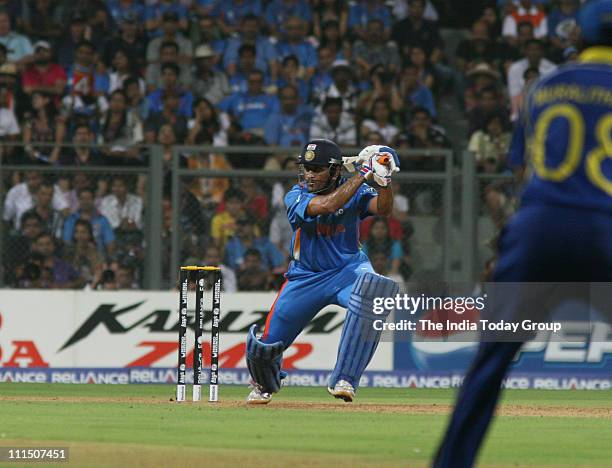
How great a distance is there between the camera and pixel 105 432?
28.1 ft

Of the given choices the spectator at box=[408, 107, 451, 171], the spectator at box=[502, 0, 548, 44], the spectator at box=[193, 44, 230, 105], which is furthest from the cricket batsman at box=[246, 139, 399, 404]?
the spectator at box=[502, 0, 548, 44]

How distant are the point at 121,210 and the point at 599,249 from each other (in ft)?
31.9

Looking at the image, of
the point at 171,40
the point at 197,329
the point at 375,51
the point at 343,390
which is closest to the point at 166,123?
the point at 171,40

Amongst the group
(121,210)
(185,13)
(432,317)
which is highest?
(185,13)

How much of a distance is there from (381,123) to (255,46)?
2504mm

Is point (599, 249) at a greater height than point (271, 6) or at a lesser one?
lesser

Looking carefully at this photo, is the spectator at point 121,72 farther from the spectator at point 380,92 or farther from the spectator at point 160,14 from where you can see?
the spectator at point 380,92

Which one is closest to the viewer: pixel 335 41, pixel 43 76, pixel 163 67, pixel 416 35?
pixel 43 76

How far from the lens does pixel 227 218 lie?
14.6m

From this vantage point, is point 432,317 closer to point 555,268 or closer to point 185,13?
point 185,13

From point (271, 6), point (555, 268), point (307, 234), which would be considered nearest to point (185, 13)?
point (271, 6)

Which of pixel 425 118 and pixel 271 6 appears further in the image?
pixel 271 6

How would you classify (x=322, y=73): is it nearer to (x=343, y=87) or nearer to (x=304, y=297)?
(x=343, y=87)

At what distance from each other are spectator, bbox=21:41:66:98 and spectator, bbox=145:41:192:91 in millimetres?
1204
